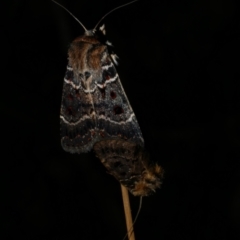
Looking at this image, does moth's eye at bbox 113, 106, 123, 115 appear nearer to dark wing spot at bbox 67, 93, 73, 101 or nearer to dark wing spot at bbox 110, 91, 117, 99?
dark wing spot at bbox 110, 91, 117, 99

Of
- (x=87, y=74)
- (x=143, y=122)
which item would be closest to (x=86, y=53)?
(x=87, y=74)

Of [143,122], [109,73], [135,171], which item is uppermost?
[109,73]

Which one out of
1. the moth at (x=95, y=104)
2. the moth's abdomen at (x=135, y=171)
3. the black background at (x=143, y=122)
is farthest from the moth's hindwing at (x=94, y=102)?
the black background at (x=143, y=122)

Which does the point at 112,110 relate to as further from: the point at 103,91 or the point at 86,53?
the point at 86,53

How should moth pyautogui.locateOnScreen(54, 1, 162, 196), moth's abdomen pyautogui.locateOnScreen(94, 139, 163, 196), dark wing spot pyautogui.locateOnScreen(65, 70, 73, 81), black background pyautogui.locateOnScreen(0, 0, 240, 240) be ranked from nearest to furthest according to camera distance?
1. moth's abdomen pyautogui.locateOnScreen(94, 139, 163, 196)
2. moth pyautogui.locateOnScreen(54, 1, 162, 196)
3. dark wing spot pyautogui.locateOnScreen(65, 70, 73, 81)
4. black background pyautogui.locateOnScreen(0, 0, 240, 240)

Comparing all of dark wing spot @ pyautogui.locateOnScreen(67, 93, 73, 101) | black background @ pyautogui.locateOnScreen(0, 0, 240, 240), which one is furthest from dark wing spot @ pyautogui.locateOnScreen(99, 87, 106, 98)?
black background @ pyautogui.locateOnScreen(0, 0, 240, 240)

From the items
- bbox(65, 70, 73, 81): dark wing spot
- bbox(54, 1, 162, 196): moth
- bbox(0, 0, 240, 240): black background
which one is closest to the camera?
bbox(54, 1, 162, 196): moth

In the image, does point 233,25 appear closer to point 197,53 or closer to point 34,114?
point 197,53
